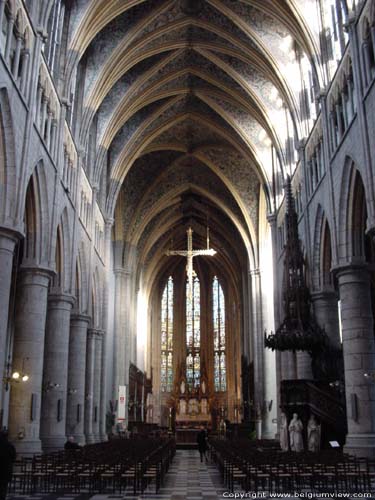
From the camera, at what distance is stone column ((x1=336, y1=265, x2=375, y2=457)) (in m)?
18.9

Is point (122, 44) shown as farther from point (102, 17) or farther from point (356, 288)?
point (356, 288)

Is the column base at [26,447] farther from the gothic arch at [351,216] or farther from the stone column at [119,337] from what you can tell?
the stone column at [119,337]

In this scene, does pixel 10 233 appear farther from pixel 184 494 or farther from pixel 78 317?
pixel 78 317

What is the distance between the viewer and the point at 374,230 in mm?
16094

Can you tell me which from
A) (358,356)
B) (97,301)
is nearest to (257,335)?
(97,301)

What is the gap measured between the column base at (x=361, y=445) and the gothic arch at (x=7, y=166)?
12.7 metres

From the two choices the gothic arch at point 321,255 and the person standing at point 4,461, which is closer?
the person standing at point 4,461

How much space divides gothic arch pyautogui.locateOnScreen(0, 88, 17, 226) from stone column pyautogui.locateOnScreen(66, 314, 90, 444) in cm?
1243

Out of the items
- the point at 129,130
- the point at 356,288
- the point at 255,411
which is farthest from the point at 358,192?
the point at 255,411

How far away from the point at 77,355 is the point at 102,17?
15448mm

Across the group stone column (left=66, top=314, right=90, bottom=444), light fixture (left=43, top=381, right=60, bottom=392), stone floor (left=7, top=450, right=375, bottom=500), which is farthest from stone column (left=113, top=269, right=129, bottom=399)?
stone floor (left=7, top=450, right=375, bottom=500)

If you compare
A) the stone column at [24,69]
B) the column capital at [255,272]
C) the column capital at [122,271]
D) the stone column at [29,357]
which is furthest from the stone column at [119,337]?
the stone column at [24,69]

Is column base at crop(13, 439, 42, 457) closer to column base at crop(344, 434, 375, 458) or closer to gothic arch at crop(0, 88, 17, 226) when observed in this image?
gothic arch at crop(0, 88, 17, 226)

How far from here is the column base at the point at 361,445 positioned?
60.6 feet
